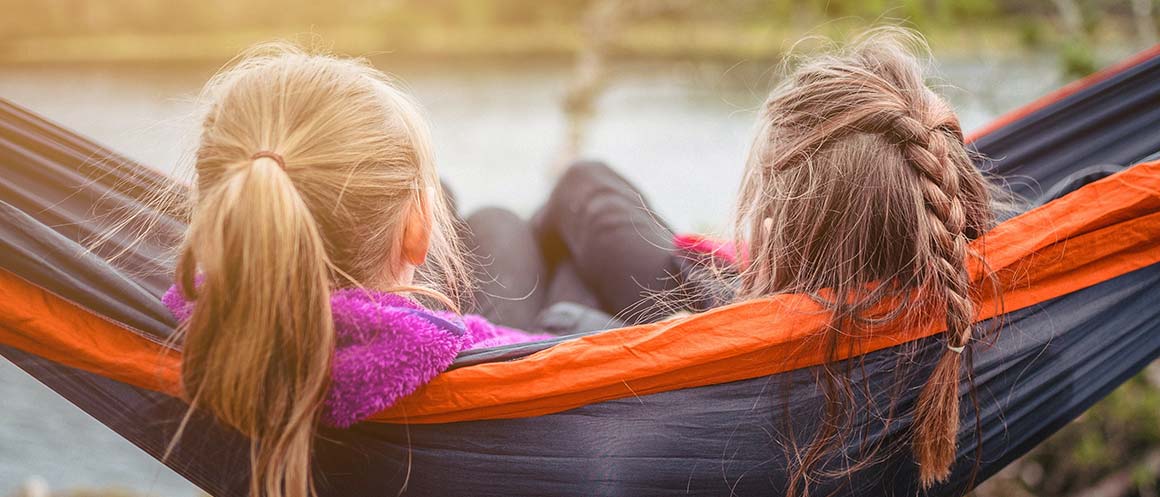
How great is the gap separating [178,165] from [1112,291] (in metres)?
1.24

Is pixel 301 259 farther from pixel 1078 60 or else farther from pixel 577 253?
pixel 1078 60

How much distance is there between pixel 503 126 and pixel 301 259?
5581 mm

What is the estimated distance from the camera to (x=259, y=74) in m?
1.01

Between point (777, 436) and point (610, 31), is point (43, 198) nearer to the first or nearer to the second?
point (777, 436)

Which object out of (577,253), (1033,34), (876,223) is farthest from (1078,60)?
(876,223)

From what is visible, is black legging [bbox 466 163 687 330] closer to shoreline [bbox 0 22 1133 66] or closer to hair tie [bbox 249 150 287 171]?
hair tie [bbox 249 150 287 171]

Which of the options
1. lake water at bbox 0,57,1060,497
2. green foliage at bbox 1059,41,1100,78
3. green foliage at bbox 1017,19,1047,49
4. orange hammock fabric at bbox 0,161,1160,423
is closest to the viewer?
orange hammock fabric at bbox 0,161,1160,423

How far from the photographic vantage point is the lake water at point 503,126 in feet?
7.19

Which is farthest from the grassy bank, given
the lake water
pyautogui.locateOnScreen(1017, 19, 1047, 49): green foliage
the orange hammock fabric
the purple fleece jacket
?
the purple fleece jacket

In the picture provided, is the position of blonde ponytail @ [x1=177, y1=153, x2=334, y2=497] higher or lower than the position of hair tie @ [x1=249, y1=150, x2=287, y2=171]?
lower

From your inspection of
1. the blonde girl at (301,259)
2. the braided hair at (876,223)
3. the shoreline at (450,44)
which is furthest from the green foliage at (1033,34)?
the blonde girl at (301,259)

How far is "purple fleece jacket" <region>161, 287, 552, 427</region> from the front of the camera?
97 cm

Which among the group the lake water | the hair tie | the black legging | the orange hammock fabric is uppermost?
the hair tie

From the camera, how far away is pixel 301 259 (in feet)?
3.02
